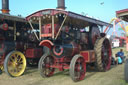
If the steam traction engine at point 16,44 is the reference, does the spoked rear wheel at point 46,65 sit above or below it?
below

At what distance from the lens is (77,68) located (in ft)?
15.4

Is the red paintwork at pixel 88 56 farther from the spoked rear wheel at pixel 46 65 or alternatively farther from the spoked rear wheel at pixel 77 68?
the spoked rear wheel at pixel 46 65

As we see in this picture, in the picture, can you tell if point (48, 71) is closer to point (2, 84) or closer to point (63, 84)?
point (63, 84)

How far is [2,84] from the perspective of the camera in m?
4.68

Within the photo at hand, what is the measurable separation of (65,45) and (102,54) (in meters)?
1.76

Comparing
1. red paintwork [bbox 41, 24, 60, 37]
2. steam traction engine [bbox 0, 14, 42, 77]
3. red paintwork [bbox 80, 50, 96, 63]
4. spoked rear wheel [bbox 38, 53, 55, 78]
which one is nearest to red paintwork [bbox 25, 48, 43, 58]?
steam traction engine [bbox 0, 14, 42, 77]

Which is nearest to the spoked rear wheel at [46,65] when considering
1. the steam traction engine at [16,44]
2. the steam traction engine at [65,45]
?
the steam traction engine at [65,45]

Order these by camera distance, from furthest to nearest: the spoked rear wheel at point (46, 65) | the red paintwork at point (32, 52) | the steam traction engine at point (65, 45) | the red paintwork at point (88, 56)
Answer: the red paintwork at point (32, 52) < the red paintwork at point (88, 56) < the spoked rear wheel at point (46, 65) < the steam traction engine at point (65, 45)

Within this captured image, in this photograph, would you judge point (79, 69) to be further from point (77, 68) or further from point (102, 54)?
point (102, 54)

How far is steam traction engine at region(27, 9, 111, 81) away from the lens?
15.2 feet

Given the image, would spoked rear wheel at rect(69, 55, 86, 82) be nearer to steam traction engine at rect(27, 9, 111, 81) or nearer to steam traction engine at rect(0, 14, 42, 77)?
steam traction engine at rect(27, 9, 111, 81)

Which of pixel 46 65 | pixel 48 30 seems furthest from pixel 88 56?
pixel 48 30

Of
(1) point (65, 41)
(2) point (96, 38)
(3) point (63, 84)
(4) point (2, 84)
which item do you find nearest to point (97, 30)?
(2) point (96, 38)

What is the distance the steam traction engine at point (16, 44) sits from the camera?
5715 millimetres
